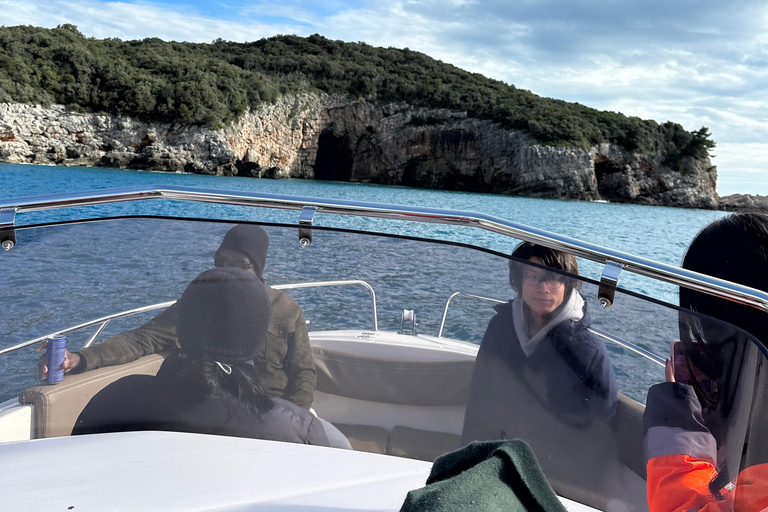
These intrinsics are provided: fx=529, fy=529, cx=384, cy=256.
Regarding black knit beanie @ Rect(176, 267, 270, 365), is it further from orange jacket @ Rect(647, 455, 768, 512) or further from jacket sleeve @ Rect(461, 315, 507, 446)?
orange jacket @ Rect(647, 455, 768, 512)

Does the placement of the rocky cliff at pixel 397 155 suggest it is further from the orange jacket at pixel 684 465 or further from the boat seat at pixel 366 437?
the orange jacket at pixel 684 465

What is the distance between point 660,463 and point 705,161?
185ft

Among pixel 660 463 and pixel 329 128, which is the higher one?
pixel 329 128

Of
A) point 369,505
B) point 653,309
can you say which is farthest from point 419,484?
point 653,309

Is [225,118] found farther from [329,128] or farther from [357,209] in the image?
[357,209]

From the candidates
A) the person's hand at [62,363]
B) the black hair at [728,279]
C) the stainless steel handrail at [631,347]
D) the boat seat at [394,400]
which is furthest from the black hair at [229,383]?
the black hair at [728,279]

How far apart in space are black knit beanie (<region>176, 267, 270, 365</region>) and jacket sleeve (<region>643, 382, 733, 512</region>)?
797 millimetres

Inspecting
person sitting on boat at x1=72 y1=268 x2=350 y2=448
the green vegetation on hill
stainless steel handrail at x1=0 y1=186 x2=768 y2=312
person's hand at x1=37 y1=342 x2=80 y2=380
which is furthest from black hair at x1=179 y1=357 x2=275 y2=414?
the green vegetation on hill

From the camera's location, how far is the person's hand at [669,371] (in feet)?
3.05

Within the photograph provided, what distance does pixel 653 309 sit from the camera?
96cm

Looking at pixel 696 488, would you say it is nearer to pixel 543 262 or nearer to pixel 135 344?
pixel 543 262

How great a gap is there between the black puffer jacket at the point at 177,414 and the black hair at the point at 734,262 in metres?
0.80

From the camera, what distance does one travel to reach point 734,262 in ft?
3.28

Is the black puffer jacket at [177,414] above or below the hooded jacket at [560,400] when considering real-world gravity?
below
